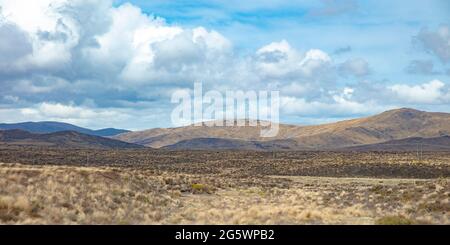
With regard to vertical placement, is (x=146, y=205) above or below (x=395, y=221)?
below

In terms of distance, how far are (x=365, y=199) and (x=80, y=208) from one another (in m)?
19.1

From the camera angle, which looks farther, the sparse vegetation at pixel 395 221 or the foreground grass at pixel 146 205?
the foreground grass at pixel 146 205

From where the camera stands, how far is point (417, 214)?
24062 mm

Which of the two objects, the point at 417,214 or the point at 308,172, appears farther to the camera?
the point at 308,172

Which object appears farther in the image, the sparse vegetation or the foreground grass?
the foreground grass

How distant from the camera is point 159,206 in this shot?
27078 millimetres

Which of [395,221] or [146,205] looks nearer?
A: [395,221]

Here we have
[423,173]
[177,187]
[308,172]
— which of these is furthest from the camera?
[308,172]

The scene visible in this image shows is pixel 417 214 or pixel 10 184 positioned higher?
pixel 10 184
